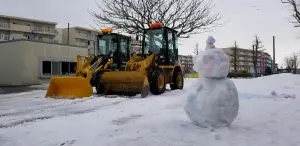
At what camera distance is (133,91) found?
13.1 m

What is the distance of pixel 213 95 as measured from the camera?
19.1 ft

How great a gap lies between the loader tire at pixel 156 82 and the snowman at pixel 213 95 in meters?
7.04

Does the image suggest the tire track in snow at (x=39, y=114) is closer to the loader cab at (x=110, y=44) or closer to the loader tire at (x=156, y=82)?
the loader tire at (x=156, y=82)

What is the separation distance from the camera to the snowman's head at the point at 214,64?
19.5 feet

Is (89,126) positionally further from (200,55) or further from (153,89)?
(153,89)

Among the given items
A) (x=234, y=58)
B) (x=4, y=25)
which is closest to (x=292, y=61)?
(x=234, y=58)

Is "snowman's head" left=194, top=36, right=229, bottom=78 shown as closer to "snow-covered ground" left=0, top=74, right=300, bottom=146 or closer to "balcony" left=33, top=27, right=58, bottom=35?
"snow-covered ground" left=0, top=74, right=300, bottom=146

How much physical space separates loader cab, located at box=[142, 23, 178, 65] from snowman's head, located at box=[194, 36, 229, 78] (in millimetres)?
8243

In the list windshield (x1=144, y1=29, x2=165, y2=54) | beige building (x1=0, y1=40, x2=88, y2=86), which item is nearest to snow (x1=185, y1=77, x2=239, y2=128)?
windshield (x1=144, y1=29, x2=165, y2=54)

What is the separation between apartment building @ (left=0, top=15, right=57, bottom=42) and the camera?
68562mm

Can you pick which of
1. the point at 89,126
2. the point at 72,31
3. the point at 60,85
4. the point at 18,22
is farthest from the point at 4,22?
the point at 89,126

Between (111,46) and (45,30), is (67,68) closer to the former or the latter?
(111,46)

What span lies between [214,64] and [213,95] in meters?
0.53

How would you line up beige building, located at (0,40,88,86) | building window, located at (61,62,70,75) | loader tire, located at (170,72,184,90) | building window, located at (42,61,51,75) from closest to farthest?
1. loader tire, located at (170,72,184,90)
2. beige building, located at (0,40,88,86)
3. building window, located at (42,61,51,75)
4. building window, located at (61,62,70,75)
